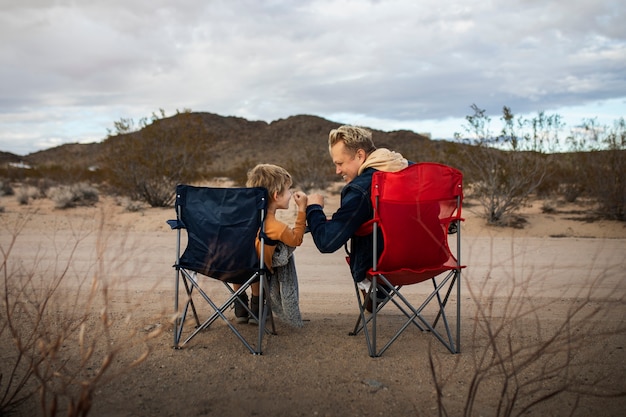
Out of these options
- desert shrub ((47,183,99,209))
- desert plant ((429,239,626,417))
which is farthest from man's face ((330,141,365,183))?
desert shrub ((47,183,99,209))

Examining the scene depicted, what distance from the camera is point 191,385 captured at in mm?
3221

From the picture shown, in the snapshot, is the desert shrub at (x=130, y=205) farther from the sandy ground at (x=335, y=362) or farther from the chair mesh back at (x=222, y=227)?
the chair mesh back at (x=222, y=227)

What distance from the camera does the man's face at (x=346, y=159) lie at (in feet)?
13.0

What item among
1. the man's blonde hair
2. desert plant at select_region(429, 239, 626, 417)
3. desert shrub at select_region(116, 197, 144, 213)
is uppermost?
the man's blonde hair

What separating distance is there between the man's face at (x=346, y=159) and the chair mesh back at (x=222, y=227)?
0.64 m

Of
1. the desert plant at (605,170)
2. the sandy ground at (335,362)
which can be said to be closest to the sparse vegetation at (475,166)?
the desert plant at (605,170)

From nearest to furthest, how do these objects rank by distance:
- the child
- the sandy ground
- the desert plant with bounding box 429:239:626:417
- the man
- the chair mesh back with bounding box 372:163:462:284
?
the desert plant with bounding box 429:239:626:417 → the sandy ground → the chair mesh back with bounding box 372:163:462:284 → the man → the child

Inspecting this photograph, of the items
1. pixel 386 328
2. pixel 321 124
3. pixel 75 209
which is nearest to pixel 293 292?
pixel 386 328

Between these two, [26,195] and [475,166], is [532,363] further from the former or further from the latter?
[26,195]

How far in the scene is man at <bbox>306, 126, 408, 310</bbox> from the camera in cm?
363

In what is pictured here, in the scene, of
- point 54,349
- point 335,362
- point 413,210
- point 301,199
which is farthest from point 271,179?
point 54,349

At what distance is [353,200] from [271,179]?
0.61m

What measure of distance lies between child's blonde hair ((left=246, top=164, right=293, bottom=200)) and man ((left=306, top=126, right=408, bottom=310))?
237 millimetres

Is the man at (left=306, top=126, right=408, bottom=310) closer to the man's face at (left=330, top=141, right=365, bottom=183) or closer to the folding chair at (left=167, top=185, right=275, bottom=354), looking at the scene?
the man's face at (left=330, top=141, right=365, bottom=183)
